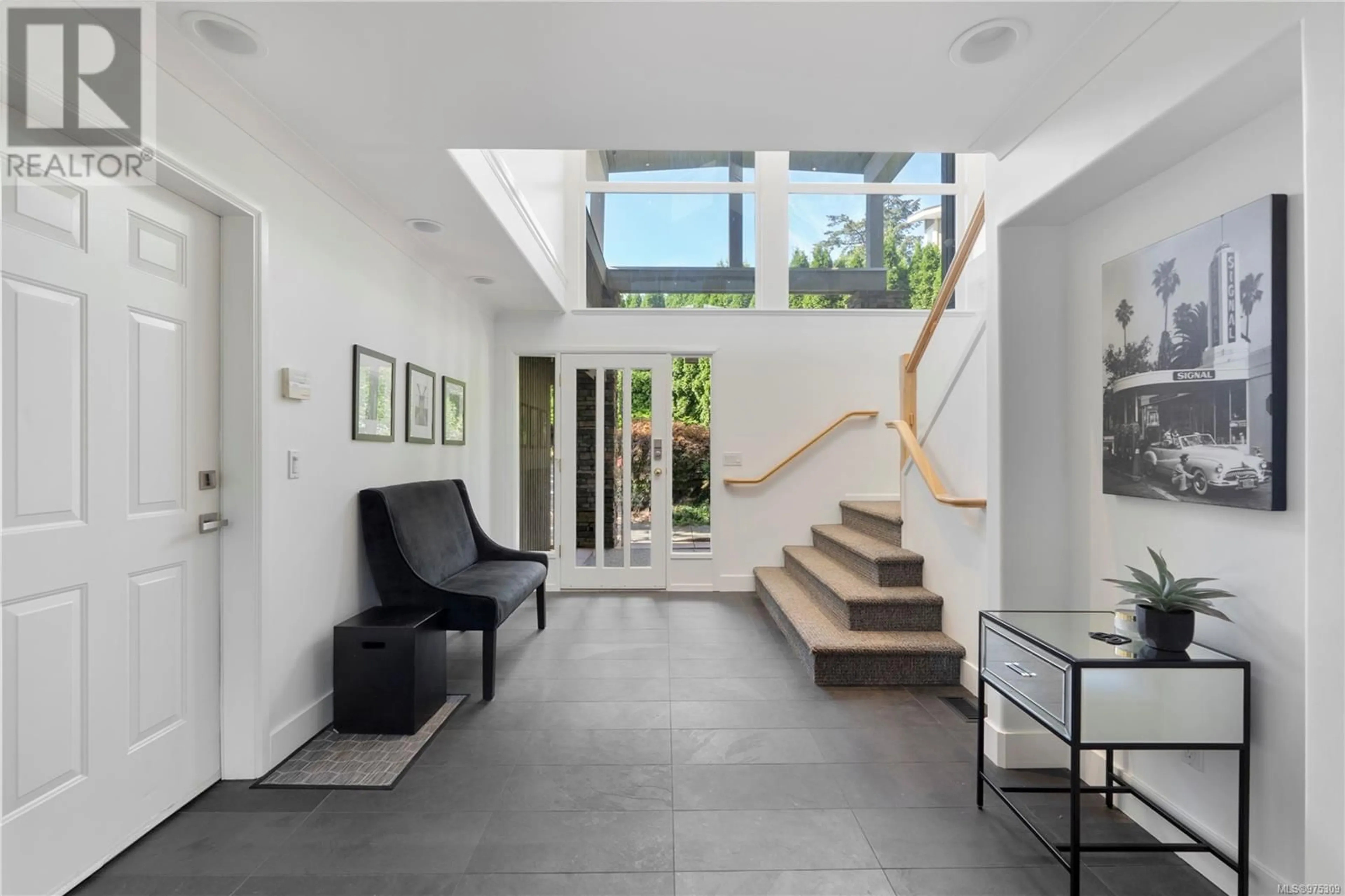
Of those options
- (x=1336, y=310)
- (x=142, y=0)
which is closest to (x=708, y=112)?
(x=142, y=0)

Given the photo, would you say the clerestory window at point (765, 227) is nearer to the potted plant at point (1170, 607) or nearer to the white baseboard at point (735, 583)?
the white baseboard at point (735, 583)

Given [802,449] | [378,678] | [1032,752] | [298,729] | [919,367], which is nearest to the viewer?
[1032,752]

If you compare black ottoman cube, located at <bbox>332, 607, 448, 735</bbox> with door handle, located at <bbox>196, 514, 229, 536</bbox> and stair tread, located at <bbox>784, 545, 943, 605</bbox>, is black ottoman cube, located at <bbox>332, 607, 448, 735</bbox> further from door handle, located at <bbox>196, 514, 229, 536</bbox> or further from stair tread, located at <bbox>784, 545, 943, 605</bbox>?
stair tread, located at <bbox>784, 545, 943, 605</bbox>

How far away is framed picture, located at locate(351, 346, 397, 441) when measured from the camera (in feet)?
9.18

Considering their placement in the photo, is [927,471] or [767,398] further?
[767,398]

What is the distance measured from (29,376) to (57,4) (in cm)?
91

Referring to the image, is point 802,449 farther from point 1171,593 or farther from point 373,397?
point 1171,593

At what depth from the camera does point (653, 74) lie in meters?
1.82

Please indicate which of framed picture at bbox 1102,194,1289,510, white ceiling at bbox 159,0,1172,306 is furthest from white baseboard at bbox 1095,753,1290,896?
white ceiling at bbox 159,0,1172,306

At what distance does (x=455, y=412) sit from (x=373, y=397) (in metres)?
1.18

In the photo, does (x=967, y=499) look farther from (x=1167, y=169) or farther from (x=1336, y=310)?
(x=1336, y=310)

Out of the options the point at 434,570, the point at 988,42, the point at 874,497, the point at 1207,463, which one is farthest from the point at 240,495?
the point at 874,497

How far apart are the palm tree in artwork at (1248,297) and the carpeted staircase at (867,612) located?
79.6 inches

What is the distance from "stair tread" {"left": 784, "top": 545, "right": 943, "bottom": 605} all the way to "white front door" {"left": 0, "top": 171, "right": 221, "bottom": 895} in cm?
293
